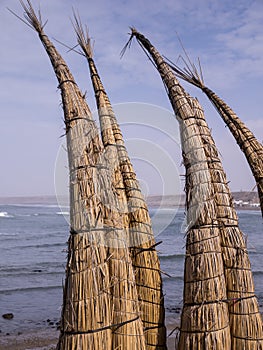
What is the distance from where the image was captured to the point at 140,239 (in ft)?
12.9

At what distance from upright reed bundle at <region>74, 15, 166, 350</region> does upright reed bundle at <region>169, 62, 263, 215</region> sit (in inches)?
40.5

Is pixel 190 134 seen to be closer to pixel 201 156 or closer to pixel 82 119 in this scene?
pixel 201 156

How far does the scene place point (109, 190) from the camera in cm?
326

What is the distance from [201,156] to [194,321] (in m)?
1.29

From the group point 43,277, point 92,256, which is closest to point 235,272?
point 92,256

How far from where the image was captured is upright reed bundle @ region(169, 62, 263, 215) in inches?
171

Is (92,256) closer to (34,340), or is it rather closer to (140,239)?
(140,239)

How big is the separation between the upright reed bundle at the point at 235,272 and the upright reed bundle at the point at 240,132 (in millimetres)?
413

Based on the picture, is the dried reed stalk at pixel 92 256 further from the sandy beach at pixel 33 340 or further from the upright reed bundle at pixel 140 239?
A: the sandy beach at pixel 33 340

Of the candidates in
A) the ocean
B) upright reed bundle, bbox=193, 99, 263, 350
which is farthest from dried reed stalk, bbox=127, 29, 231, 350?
the ocean

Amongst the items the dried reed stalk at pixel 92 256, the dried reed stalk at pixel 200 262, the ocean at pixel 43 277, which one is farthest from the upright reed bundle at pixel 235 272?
the dried reed stalk at pixel 92 256

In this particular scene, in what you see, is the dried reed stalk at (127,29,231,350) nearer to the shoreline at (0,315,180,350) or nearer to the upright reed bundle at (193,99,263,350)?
the upright reed bundle at (193,99,263,350)

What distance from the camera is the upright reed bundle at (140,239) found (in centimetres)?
390

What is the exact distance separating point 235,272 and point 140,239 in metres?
0.81
